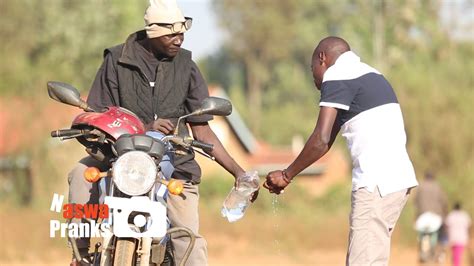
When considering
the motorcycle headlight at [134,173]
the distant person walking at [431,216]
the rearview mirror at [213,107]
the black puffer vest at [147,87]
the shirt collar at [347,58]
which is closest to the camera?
the motorcycle headlight at [134,173]

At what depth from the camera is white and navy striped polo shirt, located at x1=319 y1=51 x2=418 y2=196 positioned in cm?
805

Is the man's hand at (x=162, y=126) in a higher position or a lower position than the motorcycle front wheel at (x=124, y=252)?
higher

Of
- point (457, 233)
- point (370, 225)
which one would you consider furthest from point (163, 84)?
point (457, 233)

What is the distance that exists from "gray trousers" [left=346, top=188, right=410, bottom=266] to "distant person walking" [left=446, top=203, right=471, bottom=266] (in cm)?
1495

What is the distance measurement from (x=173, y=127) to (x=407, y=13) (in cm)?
6232

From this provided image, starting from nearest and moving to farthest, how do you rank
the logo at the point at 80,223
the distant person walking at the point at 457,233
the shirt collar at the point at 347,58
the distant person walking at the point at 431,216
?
the logo at the point at 80,223
the shirt collar at the point at 347,58
the distant person walking at the point at 457,233
the distant person walking at the point at 431,216

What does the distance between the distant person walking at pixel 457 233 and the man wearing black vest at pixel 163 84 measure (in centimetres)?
1483

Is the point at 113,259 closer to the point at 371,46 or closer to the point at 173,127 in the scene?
the point at 173,127

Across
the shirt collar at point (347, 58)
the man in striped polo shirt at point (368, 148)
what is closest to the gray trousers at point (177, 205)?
the man in striped polo shirt at point (368, 148)

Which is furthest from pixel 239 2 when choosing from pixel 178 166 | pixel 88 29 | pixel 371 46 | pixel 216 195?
pixel 178 166

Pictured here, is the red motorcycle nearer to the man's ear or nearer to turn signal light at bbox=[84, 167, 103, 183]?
turn signal light at bbox=[84, 167, 103, 183]

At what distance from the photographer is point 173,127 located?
8.15 m

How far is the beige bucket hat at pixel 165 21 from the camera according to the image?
331 inches

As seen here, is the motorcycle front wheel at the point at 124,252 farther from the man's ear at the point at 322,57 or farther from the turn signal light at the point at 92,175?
the man's ear at the point at 322,57
